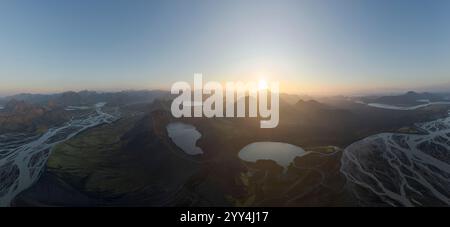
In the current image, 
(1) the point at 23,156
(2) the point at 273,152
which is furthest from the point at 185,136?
(1) the point at 23,156

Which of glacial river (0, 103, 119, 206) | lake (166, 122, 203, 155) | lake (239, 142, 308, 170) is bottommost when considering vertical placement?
glacial river (0, 103, 119, 206)

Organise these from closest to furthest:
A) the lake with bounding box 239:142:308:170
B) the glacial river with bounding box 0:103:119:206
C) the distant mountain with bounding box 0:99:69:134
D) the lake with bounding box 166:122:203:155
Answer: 1. the glacial river with bounding box 0:103:119:206
2. the lake with bounding box 239:142:308:170
3. the lake with bounding box 166:122:203:155
4. the distant mountain with bounding box 0:99:69:134

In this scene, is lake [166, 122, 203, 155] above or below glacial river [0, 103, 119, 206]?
above

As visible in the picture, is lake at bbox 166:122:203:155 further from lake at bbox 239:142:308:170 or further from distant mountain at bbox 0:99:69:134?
distant mountain at bbox 0:99:69:134

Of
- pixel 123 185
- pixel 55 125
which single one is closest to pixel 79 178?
pixel 123 185

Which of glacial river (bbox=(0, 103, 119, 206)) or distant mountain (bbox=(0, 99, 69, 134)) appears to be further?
distant mountain (bbox=(0, 99, 69, 134))

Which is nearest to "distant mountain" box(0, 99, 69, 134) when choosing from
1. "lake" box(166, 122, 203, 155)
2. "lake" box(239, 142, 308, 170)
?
"lake" box(166, 122, 203, 155)

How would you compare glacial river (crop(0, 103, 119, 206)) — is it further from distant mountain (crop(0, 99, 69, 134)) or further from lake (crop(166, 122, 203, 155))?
lake (crop(166, 122, 203, 155))

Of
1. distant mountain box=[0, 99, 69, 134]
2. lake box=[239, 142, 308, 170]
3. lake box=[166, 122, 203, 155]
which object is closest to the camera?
lake box=[239, 142, 308, 170]

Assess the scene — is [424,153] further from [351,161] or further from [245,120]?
[245,120]
